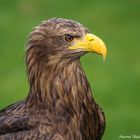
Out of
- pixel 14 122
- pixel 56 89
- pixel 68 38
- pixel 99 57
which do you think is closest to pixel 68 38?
pixel 68 38

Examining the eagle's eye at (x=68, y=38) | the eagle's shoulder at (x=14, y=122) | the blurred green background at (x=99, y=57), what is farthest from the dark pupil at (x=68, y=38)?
the blurred green background at (x=99, y=57)

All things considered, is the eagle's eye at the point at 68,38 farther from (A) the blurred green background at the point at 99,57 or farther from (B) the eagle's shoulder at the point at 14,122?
(A) the blurred green background at the point at 99,57

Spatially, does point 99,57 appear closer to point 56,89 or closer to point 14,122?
point 56,89

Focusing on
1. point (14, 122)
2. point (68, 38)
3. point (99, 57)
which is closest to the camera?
point (68, 38)

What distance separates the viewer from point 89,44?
37.5ft

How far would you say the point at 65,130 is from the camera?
11.6m

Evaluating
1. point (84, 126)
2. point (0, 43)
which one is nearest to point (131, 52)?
point (0, 43)

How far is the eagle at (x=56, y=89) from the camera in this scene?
11.4 meters

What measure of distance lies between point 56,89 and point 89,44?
635 mm

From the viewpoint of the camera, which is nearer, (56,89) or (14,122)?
(14,122)

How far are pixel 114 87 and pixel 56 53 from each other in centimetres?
642

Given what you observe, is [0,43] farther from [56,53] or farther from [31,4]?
[56,53]

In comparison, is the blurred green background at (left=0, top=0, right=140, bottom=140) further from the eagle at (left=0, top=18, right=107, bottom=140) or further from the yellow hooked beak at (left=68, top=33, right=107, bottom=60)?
the yellow hooked beak at (left=68, top=33, right=107, bottom=60)

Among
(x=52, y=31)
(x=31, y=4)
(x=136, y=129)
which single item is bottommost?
(x=136, y=129)
